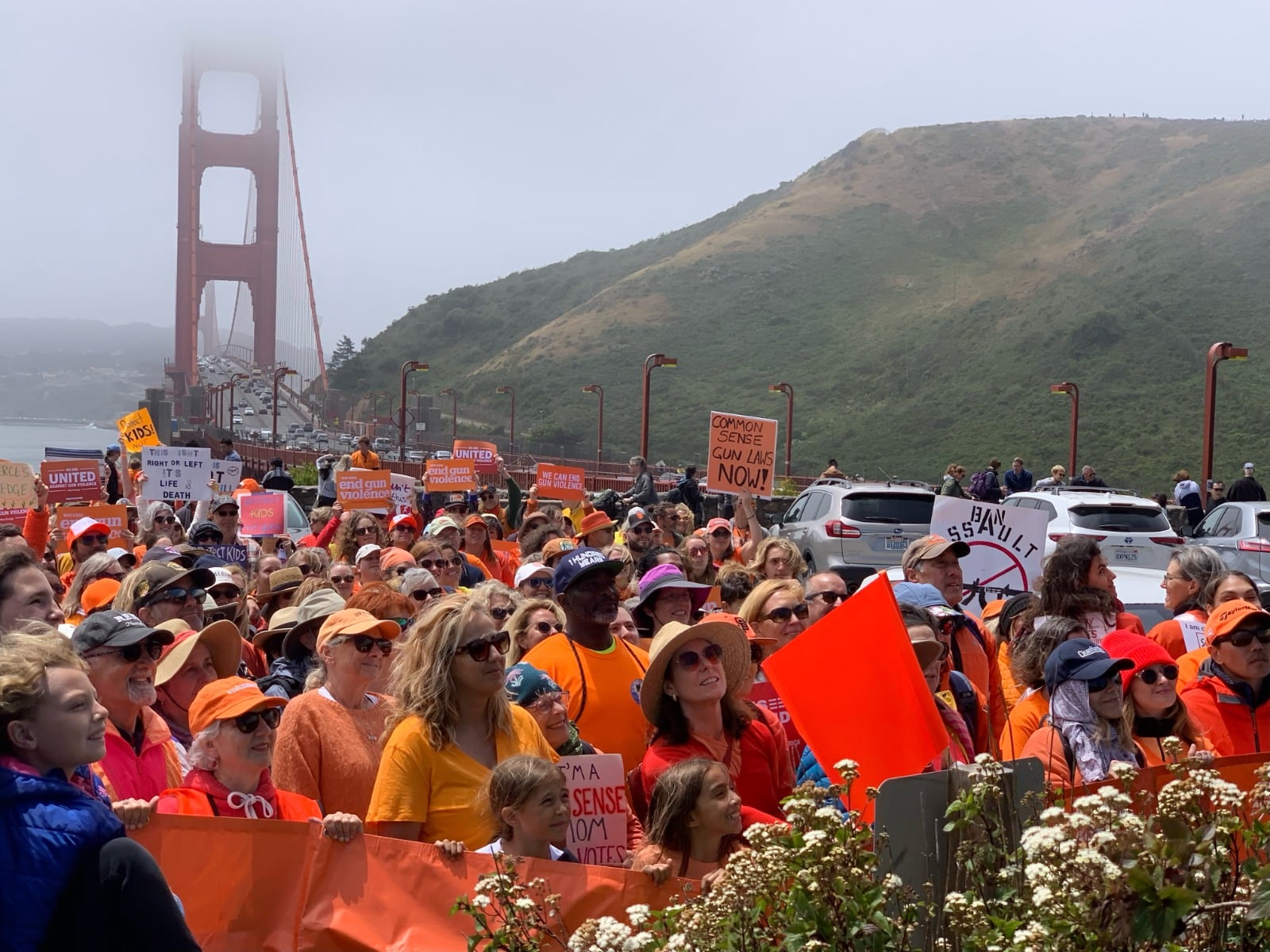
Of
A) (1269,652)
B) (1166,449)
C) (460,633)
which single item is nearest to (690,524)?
(1269,652)

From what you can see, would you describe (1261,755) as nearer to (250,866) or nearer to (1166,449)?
(250,866)

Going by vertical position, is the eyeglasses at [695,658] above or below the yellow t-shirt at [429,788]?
above

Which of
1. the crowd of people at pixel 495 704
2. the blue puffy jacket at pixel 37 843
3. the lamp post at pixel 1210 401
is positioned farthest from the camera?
the lamp post at pixel 1210 401

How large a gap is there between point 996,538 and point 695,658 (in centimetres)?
431

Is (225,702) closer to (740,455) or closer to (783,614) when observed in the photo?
(783,614)

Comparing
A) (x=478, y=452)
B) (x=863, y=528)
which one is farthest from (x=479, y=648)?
(x=478, y=452)

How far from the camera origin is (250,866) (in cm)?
404

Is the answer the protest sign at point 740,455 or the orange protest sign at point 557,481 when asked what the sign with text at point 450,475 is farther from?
the protest sign at point 740,455

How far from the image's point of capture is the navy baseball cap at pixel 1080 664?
15.9 ft

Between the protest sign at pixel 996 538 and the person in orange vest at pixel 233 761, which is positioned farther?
the protest sign at pixel 996 538

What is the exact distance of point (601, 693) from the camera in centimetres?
538

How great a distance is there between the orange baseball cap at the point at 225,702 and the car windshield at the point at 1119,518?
12.9m

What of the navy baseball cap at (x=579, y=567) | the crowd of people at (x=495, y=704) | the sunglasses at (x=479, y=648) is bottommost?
the crowd of people at (x=495, y=704)

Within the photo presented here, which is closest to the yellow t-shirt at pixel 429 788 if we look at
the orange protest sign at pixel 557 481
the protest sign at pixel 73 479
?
the protest sign at pixel 73 479
